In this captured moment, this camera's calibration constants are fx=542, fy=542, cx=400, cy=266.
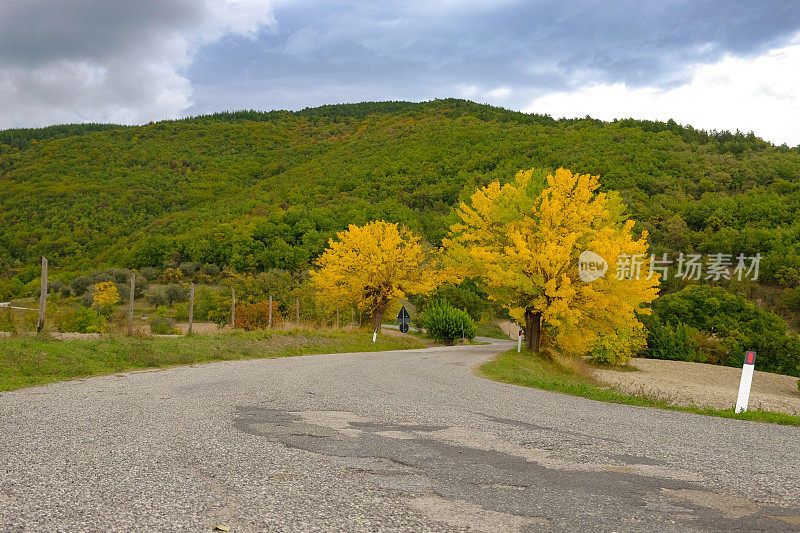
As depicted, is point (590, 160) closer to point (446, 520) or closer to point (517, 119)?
point (517, 119)

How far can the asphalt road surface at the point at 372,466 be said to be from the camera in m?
3.61

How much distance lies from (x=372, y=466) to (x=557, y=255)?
18.7 metres

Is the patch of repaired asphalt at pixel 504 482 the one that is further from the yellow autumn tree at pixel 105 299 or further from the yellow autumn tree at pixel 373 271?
the yellow autumn tree at pixel 105 299

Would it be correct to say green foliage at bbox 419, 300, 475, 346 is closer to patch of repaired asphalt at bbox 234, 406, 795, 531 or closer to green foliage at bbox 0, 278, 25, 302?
patch of repaired asphalt at bbox 234, 406, 795, 531

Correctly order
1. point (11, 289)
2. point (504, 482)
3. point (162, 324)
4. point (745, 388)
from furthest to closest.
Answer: point (11, 289), point (162, 324), point (745, 388), point (504, 482)

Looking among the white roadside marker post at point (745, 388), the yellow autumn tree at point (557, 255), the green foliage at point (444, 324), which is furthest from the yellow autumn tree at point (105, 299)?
the white roadside marker post at point (745, 388)

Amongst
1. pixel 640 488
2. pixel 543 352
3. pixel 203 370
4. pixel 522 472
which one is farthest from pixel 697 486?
pixel 543 352

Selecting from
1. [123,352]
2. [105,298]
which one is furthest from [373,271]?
[105,298]

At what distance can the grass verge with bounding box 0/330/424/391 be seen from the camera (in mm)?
11386

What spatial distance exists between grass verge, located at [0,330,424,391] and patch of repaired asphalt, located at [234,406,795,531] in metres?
7.22

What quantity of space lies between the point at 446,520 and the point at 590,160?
9560cm

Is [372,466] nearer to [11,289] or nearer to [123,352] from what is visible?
[123,352]

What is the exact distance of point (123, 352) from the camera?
48.6ft

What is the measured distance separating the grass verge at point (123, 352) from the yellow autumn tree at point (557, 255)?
9.16 meters
